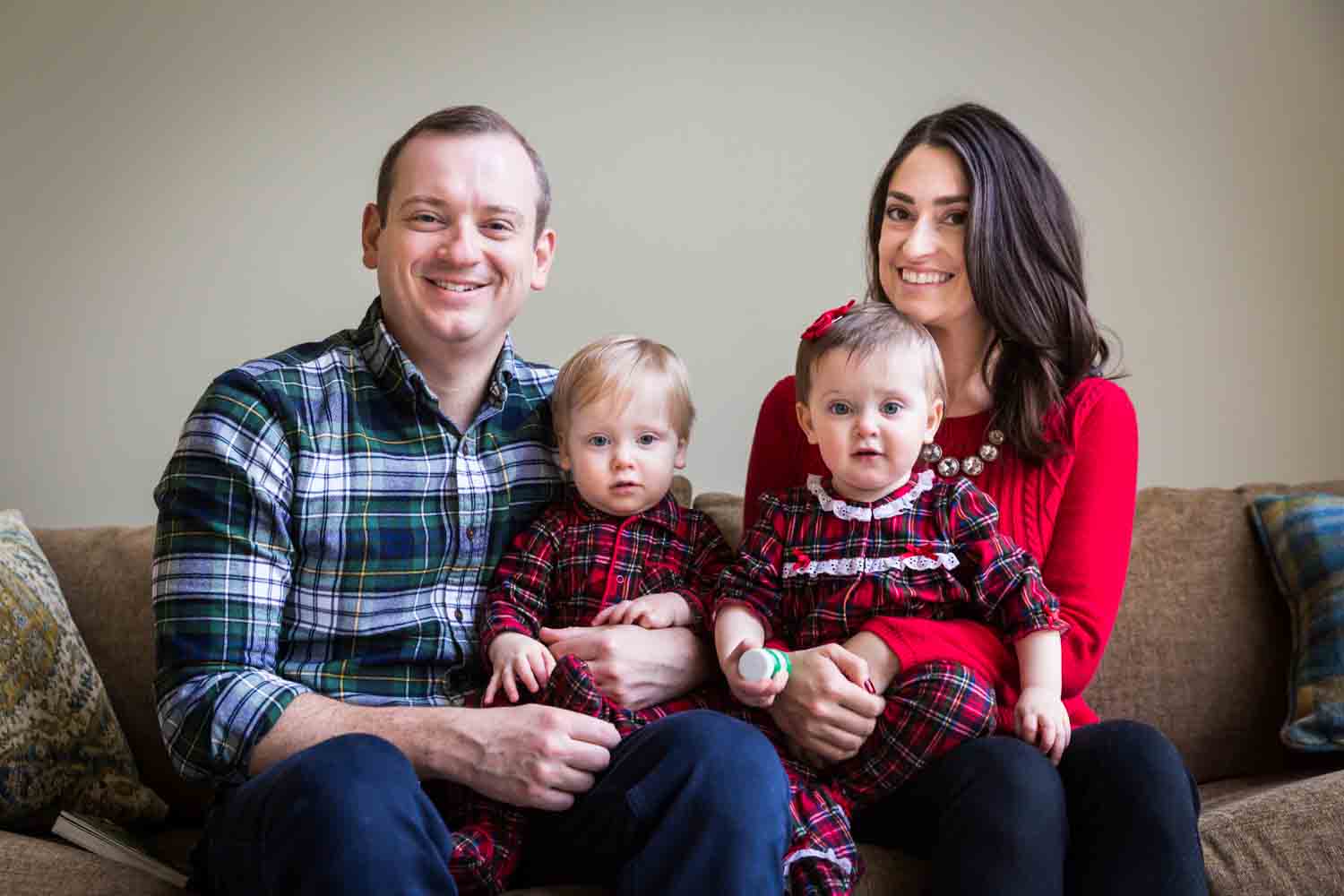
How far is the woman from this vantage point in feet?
4.96

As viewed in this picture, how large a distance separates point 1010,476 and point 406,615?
0.85 metres

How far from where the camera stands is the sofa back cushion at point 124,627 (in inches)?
82.1

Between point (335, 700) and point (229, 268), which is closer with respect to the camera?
point (335, 700)

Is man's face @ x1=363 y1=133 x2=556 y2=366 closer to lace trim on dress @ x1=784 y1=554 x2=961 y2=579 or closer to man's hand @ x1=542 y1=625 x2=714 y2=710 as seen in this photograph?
man's hand @ x1=542 y1=625 x2=714 y2=710

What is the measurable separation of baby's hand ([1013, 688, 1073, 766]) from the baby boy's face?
548 millimetres

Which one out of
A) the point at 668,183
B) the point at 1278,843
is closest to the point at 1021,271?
the point at 1278,843

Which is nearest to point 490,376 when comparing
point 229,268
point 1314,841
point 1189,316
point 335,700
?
point 335,700

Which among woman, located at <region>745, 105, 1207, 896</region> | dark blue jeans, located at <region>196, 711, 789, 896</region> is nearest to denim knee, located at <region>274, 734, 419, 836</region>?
dark blue jeans, located at <region>196, 711, 789, 896</region>

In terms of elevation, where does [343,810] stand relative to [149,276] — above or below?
below

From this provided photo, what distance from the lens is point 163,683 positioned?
1590 mm

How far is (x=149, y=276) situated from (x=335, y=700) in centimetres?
143

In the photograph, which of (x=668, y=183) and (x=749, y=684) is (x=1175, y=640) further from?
(x=668, y=183)

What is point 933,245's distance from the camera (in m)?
1.87

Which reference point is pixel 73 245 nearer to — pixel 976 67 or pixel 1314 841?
pixel 976 67
